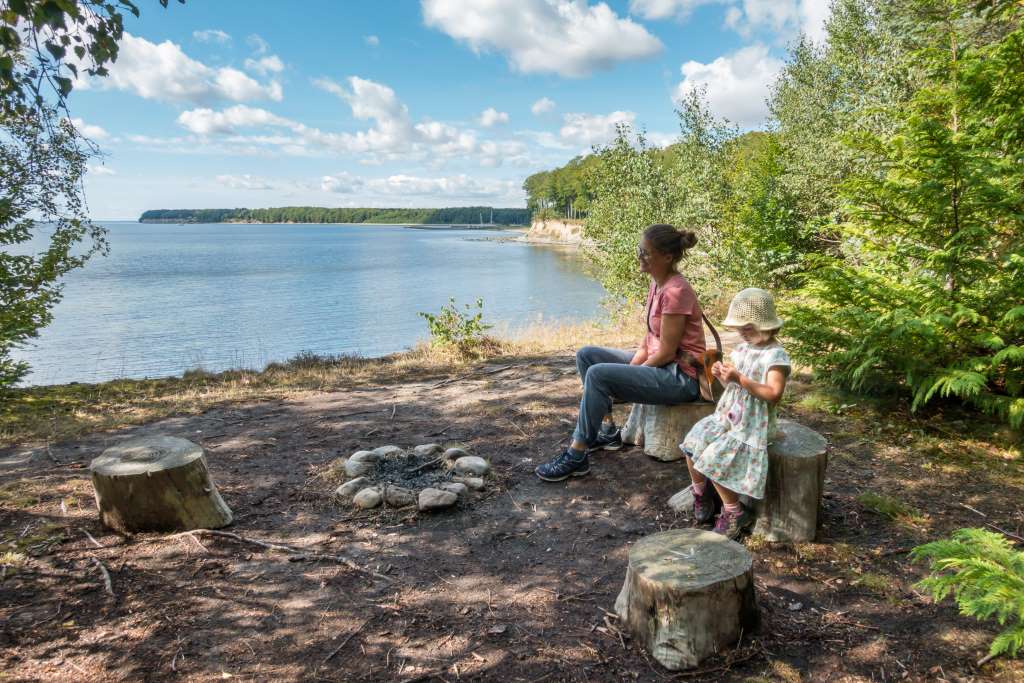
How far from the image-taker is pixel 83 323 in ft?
88.5

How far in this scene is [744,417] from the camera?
348 cm

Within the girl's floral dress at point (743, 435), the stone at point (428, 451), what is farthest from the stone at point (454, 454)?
the girl's floral dress at point (743, 435)

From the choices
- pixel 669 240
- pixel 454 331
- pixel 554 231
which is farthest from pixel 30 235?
pixel 554 231

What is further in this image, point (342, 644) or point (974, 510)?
point (974, 510)

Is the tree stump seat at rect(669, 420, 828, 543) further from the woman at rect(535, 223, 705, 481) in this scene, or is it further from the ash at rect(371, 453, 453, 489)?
the ash at rect(371, 453, 453, 489)

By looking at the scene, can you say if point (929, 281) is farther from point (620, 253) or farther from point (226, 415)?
point (620, 253)

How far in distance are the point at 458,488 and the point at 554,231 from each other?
331 ft

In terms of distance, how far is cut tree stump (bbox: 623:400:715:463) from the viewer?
4.62 metres

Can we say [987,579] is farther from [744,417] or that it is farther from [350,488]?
[350,488]

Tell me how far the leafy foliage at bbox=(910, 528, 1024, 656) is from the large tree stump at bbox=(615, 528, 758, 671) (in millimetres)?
784

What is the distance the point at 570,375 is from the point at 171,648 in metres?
5.99

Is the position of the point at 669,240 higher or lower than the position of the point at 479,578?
higher

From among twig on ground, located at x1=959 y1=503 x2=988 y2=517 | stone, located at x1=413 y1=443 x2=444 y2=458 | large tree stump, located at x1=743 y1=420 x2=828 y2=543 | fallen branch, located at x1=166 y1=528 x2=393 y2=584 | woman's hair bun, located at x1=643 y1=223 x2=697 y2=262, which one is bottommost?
fallen branch, located at x1=166 y1=528 x2=393 y2=584

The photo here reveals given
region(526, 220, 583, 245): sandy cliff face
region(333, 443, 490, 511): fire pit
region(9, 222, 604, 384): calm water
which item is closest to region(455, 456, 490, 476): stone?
region(333, 443, 490, 511): fire pit
